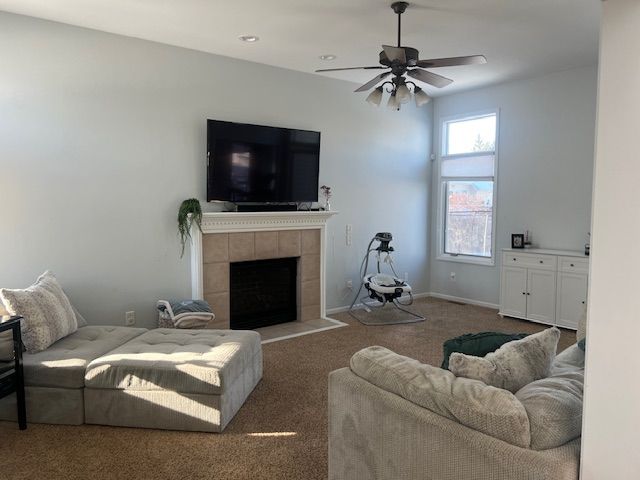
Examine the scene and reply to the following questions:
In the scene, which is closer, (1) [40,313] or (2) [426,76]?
(1) [40,313]

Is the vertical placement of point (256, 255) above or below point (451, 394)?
above

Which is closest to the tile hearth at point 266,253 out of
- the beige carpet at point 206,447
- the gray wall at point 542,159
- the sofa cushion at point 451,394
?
the beige carpet at point 206,447

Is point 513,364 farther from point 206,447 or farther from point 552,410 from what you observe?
point 206,447

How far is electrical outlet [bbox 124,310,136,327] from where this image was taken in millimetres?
4555

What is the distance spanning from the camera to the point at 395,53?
3.40m

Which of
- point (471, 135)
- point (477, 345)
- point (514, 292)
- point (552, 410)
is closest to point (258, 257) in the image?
point (514, 292)

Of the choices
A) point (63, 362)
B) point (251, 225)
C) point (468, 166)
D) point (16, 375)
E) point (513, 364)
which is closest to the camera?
point (513, 364)

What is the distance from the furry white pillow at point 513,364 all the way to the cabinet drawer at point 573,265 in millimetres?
3656

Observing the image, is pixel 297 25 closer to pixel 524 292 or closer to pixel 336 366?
pixel 336 366

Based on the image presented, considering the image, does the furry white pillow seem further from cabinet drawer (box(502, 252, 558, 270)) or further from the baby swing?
cabinet drawer (box(502, 252, 558, 270))

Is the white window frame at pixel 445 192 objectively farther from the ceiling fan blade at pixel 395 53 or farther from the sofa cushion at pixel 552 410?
the sofa cushion at pixel 552 410

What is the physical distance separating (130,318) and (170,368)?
1816mm

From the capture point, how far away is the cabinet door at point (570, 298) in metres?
5.26

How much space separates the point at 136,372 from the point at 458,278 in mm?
5032
